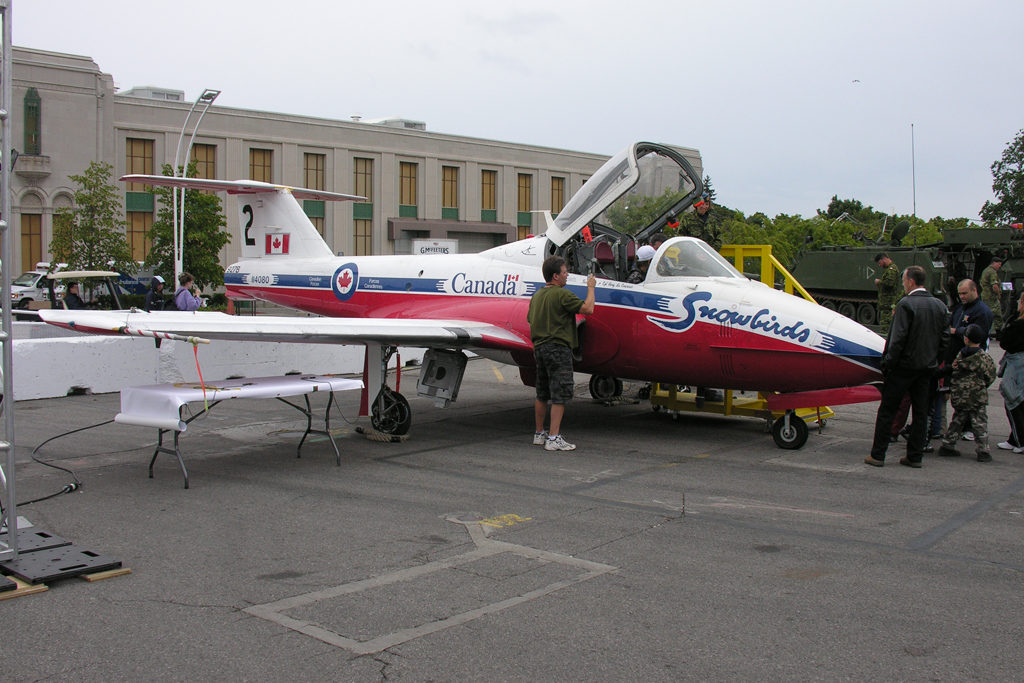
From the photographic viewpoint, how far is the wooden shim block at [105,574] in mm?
4506

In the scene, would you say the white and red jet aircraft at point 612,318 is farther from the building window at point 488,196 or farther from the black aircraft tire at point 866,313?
the building window at point 488,196

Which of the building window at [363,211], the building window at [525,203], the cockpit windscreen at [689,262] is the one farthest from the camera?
the building window at [525,203]

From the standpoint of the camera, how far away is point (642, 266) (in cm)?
887

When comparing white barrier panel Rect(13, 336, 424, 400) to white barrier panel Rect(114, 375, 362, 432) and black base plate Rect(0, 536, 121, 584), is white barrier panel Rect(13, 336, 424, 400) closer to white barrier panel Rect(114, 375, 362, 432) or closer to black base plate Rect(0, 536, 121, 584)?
white barrier panel Rect(114, 375, 362, 432)

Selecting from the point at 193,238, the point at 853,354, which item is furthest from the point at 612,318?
the point at 193,238

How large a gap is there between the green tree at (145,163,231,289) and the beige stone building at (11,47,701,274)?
551cm

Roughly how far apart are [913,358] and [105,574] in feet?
21.6

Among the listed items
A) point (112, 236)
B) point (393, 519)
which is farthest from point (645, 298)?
point (112, 236)

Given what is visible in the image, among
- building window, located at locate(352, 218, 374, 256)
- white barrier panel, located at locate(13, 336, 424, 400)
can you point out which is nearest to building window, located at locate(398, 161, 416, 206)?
building window, located at locate(352, 218, 374, 256)

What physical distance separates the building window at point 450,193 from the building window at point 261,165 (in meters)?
10.8

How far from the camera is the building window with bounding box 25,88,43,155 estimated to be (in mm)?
38656

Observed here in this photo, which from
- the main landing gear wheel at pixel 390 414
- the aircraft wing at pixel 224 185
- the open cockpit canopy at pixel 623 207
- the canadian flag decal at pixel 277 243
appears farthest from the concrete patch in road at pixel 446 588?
the canadian flag decal at pixel 277 243

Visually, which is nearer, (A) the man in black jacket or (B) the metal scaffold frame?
(B) the metal scaffold frame

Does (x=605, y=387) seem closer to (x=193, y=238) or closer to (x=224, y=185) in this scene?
(x=224, y=185)
